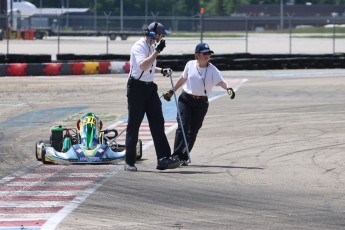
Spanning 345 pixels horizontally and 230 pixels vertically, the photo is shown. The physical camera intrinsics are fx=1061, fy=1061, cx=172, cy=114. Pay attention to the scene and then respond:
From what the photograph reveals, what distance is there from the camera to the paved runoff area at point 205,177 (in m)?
9.22

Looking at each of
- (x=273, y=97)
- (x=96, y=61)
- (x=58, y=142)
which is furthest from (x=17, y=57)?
(x=58, y=142)

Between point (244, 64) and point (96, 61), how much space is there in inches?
202

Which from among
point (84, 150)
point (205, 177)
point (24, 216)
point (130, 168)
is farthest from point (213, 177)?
point (24, 216)

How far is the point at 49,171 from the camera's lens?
12.5 metres

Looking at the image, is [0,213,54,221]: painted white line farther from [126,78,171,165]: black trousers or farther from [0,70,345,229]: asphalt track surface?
[126,78,171,165]: black trousers

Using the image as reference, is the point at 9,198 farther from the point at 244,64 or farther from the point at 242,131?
the point at 244,64

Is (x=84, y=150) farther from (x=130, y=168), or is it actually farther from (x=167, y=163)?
(x=167, y=163)

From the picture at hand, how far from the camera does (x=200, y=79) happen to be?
13.2 meters

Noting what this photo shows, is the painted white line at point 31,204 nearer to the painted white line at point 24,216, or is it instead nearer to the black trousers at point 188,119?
the painted white line at point 24,216

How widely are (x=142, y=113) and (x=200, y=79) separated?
1076mm

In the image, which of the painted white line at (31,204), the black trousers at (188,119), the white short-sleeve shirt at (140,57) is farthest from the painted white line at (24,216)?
Result: the black trousers at (188,119)

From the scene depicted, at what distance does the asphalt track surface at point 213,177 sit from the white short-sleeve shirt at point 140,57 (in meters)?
1.15

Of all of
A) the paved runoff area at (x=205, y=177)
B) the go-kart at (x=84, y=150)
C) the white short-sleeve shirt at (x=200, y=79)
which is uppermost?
the white short-sleeve shirt at (x=200, y=79)

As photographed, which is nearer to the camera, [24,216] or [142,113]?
[24,216]
